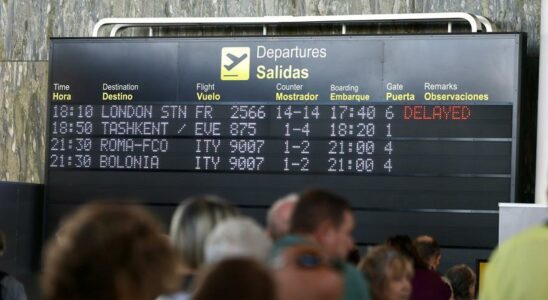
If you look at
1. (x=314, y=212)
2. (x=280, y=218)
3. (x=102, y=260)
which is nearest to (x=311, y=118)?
(x=280, y=218)

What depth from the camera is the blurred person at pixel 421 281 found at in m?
6.98

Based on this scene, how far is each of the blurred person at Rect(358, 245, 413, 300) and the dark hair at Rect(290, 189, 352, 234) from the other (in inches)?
41.8

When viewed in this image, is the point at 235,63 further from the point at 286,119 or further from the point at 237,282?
the point at 237,282

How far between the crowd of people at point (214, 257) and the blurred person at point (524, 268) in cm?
4

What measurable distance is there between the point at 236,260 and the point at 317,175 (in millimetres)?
10852

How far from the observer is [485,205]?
507 inches

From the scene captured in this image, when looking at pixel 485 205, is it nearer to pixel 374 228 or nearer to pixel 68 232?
pixel 374 228

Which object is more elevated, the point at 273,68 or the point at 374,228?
the point at 273,68

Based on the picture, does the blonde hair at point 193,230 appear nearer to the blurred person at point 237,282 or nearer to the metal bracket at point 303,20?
the blurred person at point 237,282

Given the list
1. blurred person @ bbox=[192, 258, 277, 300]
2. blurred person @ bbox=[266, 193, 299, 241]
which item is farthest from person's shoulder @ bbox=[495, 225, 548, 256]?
blurred person @ bbox=[192, 258, 277, 300]

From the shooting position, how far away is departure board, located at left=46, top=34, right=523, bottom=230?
1298cm

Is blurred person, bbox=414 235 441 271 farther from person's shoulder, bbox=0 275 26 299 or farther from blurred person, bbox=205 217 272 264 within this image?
blurred person, bbox=205 217 272 264

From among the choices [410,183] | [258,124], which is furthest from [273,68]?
[410,183]

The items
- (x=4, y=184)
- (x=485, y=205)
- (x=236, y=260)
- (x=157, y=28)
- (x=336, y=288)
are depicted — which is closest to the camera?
(x=236, y=260)
